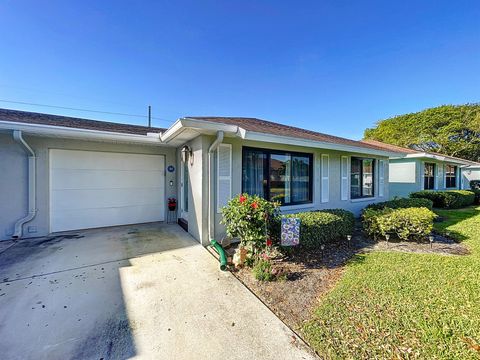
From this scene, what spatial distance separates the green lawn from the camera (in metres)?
2.03

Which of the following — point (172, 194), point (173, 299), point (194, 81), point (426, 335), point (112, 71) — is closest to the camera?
point (426, 335)

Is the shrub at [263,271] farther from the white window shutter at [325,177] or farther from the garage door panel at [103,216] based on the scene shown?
the garage door panel at [103,216]

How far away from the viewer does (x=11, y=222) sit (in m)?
5.04

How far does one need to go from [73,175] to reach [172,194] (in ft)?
9.31

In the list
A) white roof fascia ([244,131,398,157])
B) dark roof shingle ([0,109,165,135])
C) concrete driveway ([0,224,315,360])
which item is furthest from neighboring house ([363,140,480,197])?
dark roof shingle ([0,109,165,135])

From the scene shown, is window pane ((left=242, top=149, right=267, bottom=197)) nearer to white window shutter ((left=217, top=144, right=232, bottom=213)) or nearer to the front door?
white window shutter ((left=217, top=144, right=232, bottom=213))

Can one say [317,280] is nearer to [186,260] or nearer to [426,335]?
[426,335]

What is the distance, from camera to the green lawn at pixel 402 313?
2.03m

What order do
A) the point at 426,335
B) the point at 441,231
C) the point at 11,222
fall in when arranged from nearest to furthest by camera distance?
the point at 426,335
the point at 11,222
the point at 441,231

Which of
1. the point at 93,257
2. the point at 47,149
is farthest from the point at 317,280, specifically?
the point at 47,149

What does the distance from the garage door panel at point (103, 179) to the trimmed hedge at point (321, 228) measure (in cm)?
483

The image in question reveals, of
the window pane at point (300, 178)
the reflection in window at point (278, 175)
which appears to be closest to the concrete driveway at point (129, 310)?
the reflection in window at point (278, 175)

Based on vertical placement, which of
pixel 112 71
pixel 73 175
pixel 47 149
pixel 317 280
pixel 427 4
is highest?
pixel 427 4

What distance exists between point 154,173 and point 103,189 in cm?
155
